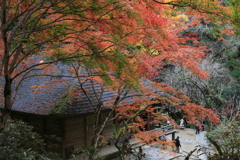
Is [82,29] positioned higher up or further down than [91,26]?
further down

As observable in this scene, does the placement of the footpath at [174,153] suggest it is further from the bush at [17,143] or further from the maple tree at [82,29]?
the maple tree at [82,29]

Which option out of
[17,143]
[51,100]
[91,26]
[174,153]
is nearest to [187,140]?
[174,153]

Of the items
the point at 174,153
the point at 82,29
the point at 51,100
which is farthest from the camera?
the point at 174,153

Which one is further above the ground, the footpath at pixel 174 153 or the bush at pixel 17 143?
the bush at pixel 17 143

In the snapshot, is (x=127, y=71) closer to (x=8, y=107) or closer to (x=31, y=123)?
(x=8, y=107)

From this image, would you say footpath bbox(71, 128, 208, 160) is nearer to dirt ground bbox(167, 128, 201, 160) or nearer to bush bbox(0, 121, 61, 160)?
dirt ground bbox(167, 128, 201, 160)

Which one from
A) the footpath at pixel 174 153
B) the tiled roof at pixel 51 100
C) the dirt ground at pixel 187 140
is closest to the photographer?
the tiled roof at pixel 51 100

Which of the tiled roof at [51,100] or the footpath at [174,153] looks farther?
the footpath at [174,153]

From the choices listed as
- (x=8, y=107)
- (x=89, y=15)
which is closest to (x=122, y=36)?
(x=89, y=15)

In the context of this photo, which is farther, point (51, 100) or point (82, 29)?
point (51, 100)

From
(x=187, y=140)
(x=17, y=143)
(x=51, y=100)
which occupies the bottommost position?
(x=187, y=140)

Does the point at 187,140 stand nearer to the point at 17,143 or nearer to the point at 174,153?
the point at 174,153

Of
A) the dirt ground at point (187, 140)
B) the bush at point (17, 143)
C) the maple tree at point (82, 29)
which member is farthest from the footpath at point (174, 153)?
the maple tree at point (82, 29)

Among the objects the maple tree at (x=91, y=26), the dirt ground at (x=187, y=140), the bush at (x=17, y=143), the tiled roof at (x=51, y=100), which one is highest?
the maple tree at (x=91, y=26)
